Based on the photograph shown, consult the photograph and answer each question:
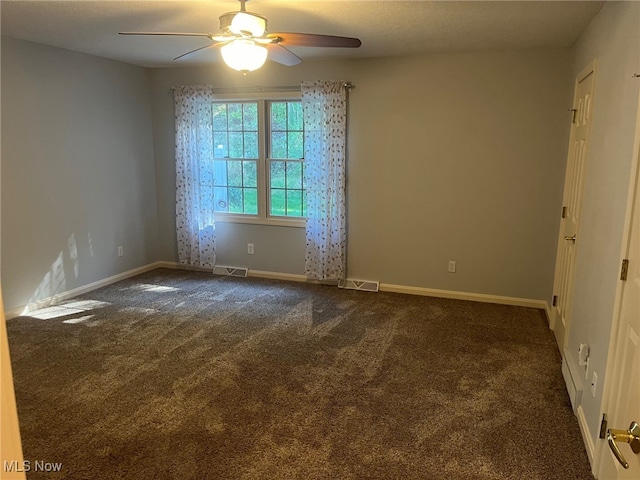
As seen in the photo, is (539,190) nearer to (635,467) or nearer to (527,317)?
(527,317)

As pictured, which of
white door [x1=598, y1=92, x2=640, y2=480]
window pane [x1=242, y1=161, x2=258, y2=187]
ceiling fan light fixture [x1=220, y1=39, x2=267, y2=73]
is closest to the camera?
white door [x1=598, y1=92, x2=640, y2=480]

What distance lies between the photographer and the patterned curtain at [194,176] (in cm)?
537

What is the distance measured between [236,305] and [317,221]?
1.30m

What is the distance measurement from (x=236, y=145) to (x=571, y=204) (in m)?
3.60

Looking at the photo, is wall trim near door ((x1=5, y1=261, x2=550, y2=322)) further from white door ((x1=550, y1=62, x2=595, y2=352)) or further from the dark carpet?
white door ((x1=550, y1=62, x2=595, y2=352))

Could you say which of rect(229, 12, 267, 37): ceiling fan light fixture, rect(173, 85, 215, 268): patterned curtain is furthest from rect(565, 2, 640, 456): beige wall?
rect(173, 85, 215, 268): patterned curtain

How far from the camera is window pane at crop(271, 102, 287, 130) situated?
5207 mm

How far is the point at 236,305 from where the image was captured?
180 inches

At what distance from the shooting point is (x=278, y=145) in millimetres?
5293

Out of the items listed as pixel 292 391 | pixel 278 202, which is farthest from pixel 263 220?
pixel 292 391

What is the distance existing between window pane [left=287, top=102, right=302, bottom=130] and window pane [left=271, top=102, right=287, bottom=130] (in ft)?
0.16

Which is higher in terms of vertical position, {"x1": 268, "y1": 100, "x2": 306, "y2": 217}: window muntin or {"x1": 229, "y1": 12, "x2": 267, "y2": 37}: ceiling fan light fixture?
{"x1": 229, "y1": 12, "x2": 267, "y2": 37}: ceiling fan light fixture

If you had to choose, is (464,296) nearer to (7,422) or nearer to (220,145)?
(220,145)

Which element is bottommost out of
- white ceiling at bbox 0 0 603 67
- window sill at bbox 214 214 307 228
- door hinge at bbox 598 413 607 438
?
door hinge at bbox 598 413 607 438
